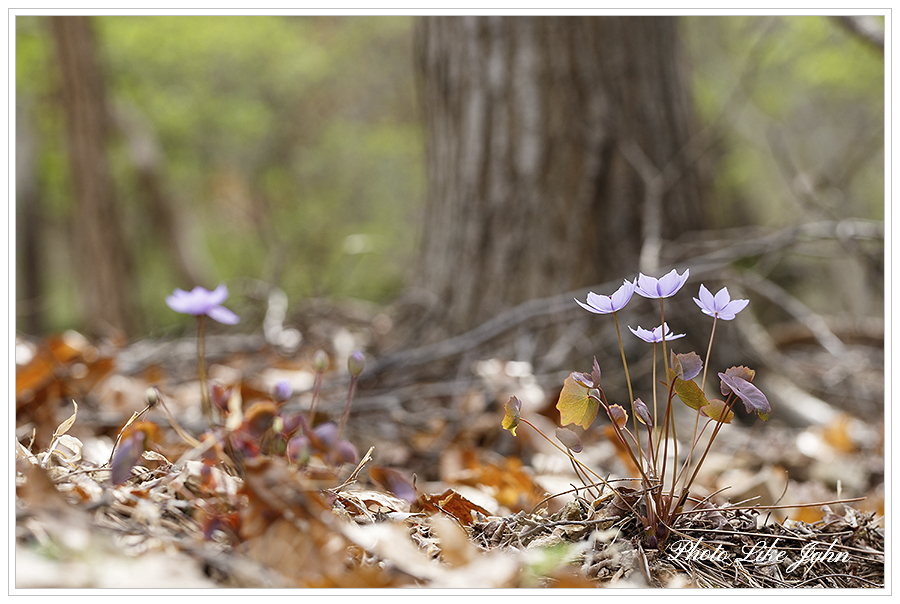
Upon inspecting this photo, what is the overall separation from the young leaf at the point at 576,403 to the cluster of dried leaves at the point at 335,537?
0.31ft

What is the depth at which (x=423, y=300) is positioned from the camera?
102 inches

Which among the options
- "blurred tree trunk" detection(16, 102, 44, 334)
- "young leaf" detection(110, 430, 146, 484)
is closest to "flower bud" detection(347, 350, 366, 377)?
"young leaf" detection(110, 430, 146, 484)

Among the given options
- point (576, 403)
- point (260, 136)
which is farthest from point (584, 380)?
point (260, 136)

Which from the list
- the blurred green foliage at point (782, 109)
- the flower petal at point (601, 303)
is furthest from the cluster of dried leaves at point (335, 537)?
the blurred green foliage at point (782, 109)

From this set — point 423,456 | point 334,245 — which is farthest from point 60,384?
point 334,245

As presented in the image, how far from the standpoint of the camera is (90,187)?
530cm

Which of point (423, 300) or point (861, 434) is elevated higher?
point (423, 300)

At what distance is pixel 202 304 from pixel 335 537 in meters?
0.37

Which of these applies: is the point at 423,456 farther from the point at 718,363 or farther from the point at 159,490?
the point at 718,363

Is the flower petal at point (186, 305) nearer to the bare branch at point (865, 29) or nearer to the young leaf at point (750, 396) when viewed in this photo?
the young leaf at point (750, 396)

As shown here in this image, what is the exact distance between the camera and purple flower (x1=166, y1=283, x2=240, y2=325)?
2.68 feet

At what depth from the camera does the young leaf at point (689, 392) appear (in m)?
0.74

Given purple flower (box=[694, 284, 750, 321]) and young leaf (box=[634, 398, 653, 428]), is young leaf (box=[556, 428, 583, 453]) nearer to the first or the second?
young leaf (box=[634, 398, 653, 428])
